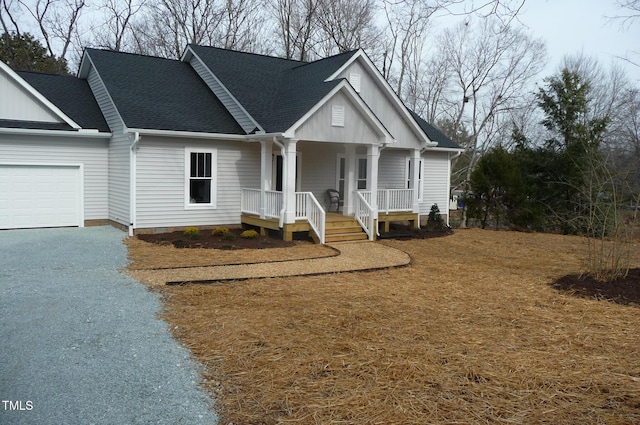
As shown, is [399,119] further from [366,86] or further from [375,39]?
[375,39]

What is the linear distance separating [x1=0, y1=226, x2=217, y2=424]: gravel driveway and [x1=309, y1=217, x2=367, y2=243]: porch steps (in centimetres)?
640

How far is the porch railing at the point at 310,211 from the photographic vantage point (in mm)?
14227

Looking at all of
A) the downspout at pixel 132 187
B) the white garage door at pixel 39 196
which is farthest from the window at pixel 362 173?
the white garage door at pixel 39 196

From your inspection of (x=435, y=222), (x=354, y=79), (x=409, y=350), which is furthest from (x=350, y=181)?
(x=409, y=350)

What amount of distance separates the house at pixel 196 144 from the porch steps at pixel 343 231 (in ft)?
0.16

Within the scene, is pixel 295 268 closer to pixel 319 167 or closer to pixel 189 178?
pixel 189 178

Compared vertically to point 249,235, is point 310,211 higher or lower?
higher

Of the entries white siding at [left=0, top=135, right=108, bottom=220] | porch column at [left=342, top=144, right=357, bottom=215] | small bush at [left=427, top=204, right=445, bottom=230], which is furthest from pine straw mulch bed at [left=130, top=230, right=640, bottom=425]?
white siding at [left=0, top=135, right=108, bottom=220]

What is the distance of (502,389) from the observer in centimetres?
475

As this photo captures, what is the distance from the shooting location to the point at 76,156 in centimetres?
1513

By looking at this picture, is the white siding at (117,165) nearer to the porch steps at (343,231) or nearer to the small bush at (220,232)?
the small bush at (220,232)

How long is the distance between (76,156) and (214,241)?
16.9 ft

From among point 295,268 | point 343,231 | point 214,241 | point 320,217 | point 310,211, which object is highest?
point 310,211

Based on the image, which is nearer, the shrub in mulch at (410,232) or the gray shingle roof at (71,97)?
the gray shingle roof at (71,97)
